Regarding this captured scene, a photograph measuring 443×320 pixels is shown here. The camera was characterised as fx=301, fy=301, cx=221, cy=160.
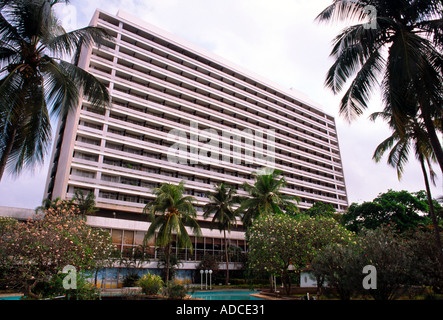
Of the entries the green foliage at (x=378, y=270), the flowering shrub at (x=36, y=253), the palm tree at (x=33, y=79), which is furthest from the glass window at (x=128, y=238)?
the green foliage at (x=378, y=270)

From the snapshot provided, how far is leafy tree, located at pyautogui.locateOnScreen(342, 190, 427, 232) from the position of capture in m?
34.7

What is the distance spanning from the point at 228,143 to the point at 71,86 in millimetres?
43922

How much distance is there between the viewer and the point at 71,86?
1131cm

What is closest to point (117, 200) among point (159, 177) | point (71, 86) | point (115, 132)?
point (159, 177)

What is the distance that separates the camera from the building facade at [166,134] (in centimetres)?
3950

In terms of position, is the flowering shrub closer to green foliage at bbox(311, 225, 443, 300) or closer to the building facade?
green foliage at bbox(311, 225, 443, 300)

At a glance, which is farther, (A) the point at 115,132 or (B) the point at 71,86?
(A) the point at 115,132

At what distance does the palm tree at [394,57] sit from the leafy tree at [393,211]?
26273 millimetres

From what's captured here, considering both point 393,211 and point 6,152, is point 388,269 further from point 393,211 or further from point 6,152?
point 393,211

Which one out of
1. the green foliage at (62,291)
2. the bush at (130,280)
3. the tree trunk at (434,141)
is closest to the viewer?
the tree trunk at (434,141)

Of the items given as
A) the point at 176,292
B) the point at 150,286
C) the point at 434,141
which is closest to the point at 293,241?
the point at 176,292

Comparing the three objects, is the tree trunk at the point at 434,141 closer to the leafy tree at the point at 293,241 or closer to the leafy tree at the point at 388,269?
the leafy tree at the point at 388,269

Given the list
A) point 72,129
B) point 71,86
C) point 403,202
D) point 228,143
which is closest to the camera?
point 71,86
